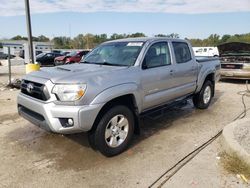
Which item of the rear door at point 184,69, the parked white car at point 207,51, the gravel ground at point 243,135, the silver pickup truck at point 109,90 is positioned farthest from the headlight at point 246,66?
the parked white car at point 207,51

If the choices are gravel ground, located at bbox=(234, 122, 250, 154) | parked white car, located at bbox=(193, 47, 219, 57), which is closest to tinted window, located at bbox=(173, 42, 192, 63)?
gravel ground, located at bbox=(234, 122, 250, 154)

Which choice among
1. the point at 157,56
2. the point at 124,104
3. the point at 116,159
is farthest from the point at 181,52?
the point at 116,159

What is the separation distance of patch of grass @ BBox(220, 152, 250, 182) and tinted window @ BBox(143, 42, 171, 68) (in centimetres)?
201

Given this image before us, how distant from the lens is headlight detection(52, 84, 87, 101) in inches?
143

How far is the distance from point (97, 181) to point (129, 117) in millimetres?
1212

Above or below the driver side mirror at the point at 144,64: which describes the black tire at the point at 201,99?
below

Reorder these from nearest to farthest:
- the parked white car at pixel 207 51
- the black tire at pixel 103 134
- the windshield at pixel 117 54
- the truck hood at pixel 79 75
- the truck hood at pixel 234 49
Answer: the truck hood at pixel 79 75 < the black tire at pixel 103 134 < the windshield at pixel 117 54 < the truck hood at pixel 234 49 < the parked white car at pixel 207 51

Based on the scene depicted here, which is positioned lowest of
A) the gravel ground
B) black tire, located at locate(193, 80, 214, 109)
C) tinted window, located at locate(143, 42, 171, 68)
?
the gravel ground

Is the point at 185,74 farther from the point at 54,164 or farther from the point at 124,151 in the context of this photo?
the point at 54,164

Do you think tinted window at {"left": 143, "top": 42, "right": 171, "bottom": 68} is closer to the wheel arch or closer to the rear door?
the rear door

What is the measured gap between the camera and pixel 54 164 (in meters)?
3.94

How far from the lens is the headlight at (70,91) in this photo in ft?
11.9

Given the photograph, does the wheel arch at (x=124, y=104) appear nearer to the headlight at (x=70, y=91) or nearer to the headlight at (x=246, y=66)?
the headlight at (x=70, y=91)

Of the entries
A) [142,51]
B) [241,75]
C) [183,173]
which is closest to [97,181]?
[183,173]
